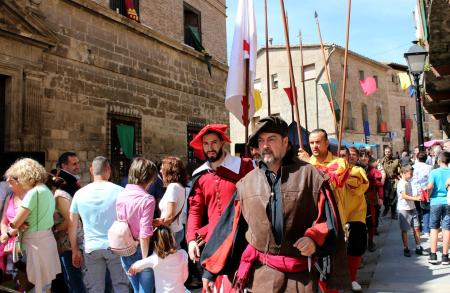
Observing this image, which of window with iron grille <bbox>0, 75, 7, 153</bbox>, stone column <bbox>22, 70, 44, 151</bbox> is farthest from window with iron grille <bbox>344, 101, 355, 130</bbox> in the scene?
window with iron grille <bbox>0, 75, 7, 153</bbox>

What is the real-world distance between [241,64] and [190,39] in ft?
30.8

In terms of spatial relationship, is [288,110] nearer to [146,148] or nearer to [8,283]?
[146,148]

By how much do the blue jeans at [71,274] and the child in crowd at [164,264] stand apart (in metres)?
1.06

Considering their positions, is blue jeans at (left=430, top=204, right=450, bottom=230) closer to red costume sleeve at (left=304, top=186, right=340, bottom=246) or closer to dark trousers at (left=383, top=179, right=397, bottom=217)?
dark trousers at (left=383, top=179, right=397, bottom=217)

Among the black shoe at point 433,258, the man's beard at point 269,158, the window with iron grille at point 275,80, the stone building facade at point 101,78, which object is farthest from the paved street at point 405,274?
the window with iron grille at point 275,80

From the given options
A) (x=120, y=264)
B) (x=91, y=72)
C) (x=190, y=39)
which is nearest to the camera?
(x=120, y=264)

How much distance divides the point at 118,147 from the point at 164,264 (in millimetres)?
7218

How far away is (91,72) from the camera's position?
9.88 m

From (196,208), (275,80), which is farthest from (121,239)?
(275,80)

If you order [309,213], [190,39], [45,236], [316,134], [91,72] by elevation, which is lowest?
[45,236]

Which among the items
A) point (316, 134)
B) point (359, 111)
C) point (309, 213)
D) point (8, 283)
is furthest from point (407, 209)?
point (359, 111)

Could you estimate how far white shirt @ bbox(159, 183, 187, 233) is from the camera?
433 cm

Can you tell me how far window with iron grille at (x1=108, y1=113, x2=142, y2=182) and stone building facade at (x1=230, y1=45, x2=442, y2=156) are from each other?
19398 millimetres

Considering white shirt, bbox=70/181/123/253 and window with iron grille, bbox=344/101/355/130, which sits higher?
window with iron grille, bbox=344/101/355/130
